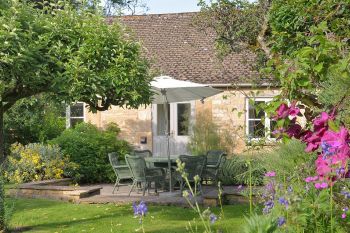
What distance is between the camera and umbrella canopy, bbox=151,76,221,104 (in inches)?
503

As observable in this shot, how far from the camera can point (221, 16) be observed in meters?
13.4

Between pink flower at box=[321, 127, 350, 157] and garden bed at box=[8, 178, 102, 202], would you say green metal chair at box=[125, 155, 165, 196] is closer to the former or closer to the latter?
garden bed at box=[8, 178, 102, 202]

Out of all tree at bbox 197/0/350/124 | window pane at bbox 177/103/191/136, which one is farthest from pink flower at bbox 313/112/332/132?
window pane at bbox 177/103/191/136

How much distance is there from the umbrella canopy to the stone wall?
4715mm

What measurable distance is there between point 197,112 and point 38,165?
6.26 m

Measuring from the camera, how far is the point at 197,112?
64.3 ft

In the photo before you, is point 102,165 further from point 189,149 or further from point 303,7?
point 303,7

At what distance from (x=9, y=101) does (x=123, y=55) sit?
1913 millimetres

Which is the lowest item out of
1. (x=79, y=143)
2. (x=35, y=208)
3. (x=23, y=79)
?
(x=35, y=208)

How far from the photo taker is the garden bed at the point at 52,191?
12469 millimetres

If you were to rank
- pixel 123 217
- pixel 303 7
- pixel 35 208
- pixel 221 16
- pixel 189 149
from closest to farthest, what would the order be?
1. pixel 303 7
2. pixel 123 217
3. pixel 35 208
4. pixel 221 16
5. pixel 189 149

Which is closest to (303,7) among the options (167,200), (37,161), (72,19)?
(72,19)

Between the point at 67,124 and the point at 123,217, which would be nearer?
the point at 123,217

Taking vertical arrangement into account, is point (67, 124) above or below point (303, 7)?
below
